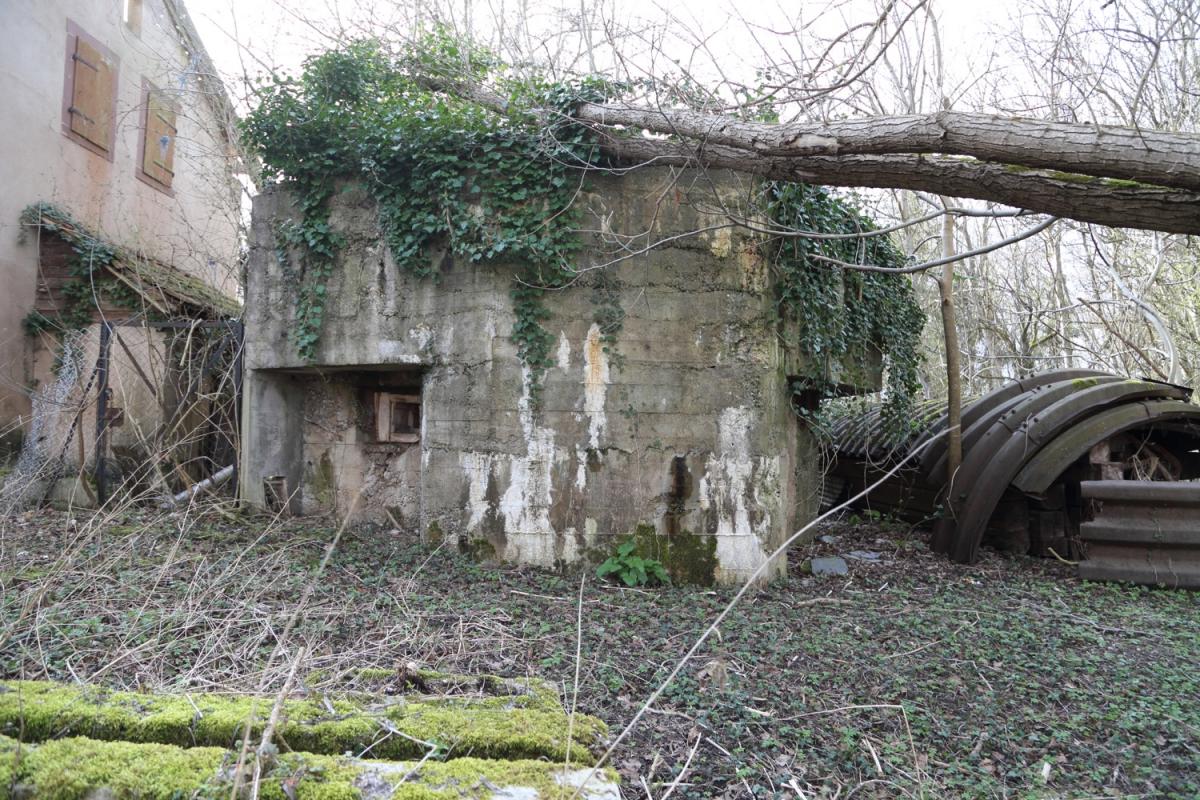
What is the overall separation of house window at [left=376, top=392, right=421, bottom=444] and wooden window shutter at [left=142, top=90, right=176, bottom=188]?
8051 mm

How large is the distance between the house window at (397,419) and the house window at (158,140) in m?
7.98

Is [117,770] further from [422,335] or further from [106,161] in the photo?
[106,161]

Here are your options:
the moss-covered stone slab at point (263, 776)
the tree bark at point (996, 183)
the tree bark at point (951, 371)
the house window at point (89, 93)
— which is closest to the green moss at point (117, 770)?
the moss-covered stone slab at point (263, 776)

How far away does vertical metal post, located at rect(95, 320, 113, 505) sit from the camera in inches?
313

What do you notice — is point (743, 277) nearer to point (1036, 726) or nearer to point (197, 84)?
point (1036, 726)

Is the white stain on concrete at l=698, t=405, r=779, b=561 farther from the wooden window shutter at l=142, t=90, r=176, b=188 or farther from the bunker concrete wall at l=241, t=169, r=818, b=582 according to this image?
the wooden window shutter at l=142, t=90, r=176, b=188

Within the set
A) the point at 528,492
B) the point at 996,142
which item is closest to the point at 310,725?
the point at 996,142

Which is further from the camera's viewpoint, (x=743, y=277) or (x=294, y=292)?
(x=294, y=292)

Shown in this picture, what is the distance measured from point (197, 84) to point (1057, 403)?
13.6 meters

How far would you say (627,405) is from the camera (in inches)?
241

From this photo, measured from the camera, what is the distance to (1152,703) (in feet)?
12.9

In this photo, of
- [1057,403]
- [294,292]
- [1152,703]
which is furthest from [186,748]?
[1057,403]

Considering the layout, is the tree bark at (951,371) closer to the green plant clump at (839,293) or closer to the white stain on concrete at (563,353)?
the green plant clump at (839,293)

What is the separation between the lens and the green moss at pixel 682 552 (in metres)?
6.04
